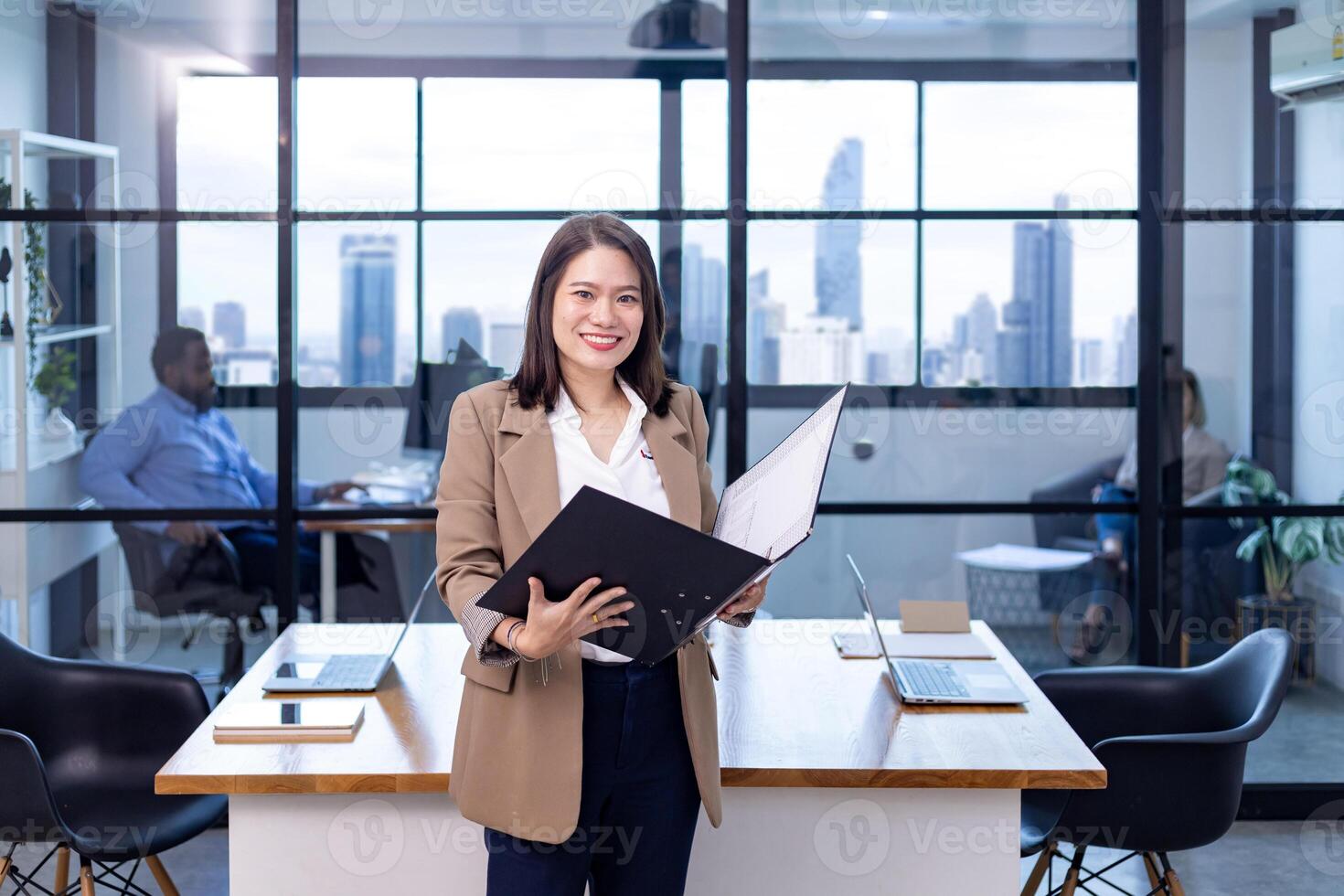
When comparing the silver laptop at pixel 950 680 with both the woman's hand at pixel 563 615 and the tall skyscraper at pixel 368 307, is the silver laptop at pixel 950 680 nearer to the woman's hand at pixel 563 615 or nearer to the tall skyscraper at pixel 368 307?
the woman's hand at pixel 563 615

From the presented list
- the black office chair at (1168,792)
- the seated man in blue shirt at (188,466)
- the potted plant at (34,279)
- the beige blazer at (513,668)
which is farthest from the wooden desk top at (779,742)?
the potted plant at (34,279)

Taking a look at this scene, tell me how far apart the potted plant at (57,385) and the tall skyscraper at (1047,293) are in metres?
2.86

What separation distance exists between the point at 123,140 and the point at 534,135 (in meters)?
1.21

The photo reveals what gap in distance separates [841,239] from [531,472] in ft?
7.61

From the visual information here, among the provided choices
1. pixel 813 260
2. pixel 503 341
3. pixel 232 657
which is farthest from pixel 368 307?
pixel 813 260


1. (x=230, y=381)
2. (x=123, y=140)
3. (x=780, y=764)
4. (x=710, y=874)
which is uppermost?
(x=123, y=140)

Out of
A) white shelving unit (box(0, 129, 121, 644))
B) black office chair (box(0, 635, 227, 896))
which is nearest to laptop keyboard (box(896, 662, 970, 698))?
black office chair (box(0, 635, 227, 896))

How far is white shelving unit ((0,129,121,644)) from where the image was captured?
4102mm

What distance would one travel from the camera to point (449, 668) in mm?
3133

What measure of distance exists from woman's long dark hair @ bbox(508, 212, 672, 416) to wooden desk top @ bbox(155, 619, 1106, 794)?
731 mm

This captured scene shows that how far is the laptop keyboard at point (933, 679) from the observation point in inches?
113

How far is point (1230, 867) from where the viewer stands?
390cm

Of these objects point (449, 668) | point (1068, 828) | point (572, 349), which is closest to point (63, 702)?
point (449, 668)

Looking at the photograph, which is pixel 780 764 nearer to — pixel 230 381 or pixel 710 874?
pixel 710 874
